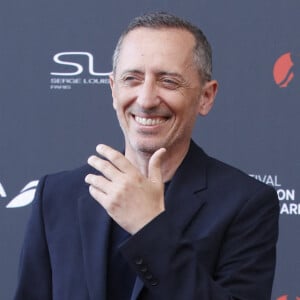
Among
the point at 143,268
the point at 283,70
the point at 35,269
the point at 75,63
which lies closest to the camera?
the point at 143,268

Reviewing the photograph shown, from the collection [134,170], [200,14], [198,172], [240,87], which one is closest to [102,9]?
[200,14]

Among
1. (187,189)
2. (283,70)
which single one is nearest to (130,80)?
(187,189)

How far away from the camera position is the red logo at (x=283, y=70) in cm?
283

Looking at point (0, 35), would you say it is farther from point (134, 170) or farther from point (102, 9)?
point (134, 170)

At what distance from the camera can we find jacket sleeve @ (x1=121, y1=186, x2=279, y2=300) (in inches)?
53.8

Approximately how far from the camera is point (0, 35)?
117 inches

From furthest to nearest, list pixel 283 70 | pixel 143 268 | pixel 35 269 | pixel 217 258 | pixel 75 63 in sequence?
pixel 75 63, pixel 283 70, pixel 35 269, pixel 217 258, pixel 143 268

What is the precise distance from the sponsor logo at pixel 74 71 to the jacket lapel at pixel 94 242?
1.34 m

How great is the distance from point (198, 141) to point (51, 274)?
4.44ft

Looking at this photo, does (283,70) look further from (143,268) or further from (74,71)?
(143,268)

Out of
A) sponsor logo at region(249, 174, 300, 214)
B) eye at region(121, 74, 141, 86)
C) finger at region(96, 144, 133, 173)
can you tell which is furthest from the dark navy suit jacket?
sponsor logo at region(249, 174, 300, 214)

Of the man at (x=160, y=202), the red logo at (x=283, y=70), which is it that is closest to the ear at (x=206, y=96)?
the man at (x=160, y=202)

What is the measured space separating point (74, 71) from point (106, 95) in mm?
149

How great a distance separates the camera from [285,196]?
9.31ft
